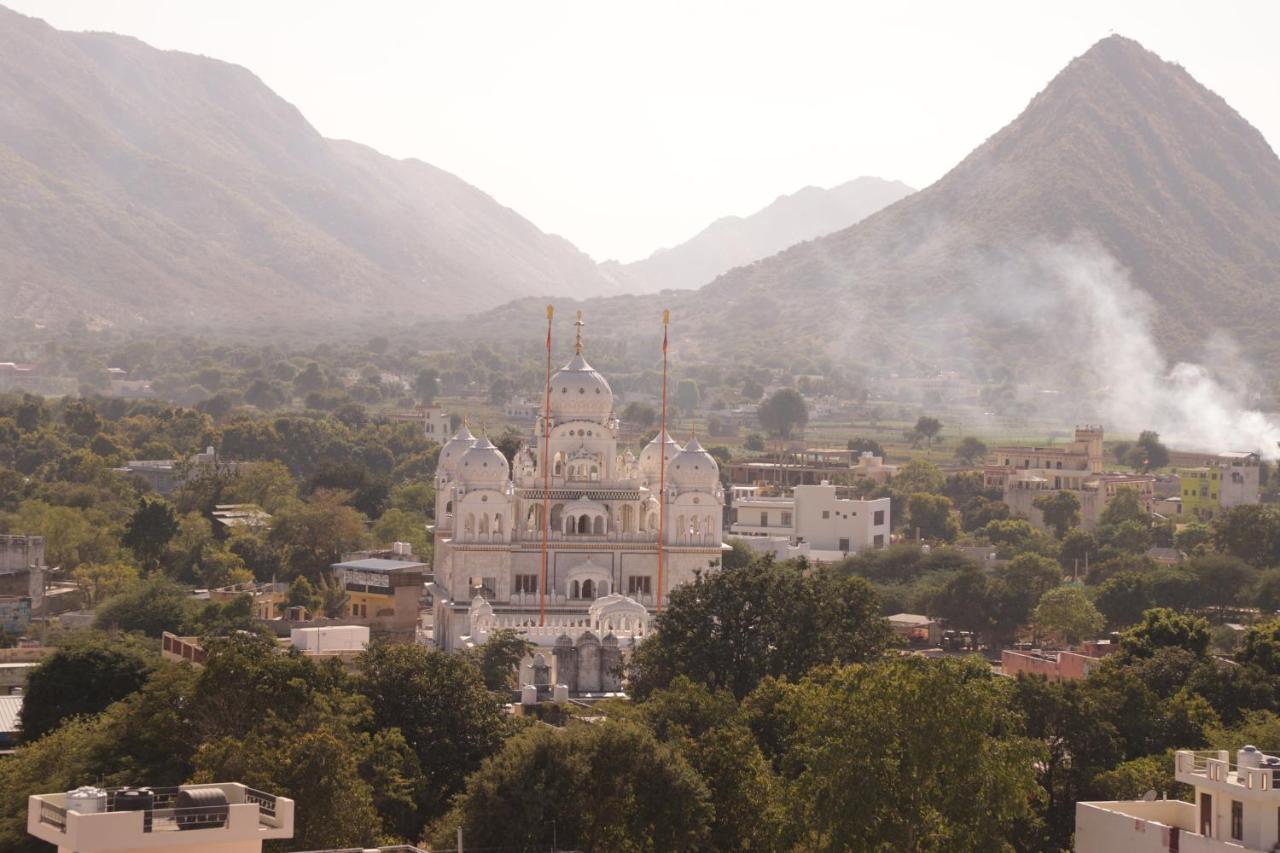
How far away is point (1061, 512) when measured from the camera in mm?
98625

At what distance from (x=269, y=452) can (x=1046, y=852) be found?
86.5 meters

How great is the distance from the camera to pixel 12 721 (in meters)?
43.4

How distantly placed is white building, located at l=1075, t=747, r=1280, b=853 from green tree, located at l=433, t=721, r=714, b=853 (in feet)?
17.0

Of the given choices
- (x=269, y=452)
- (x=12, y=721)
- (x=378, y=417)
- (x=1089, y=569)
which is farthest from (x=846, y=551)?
(x=378, y=417)

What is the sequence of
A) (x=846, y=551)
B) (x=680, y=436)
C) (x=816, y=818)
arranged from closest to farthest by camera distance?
(x=816, y=818) → (x=846, y=551) → (x=680, y=436)

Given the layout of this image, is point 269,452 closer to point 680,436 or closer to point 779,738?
point 680,436

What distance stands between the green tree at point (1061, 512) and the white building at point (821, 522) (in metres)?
10.2

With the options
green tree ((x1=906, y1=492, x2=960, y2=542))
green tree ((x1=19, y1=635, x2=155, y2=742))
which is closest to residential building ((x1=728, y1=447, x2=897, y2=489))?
green tree ((x1=906, y1=492, x2=960, y2=542))

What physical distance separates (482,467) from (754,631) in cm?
1403

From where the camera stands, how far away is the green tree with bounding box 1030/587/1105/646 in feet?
207

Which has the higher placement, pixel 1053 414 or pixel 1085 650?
pixel 1053 414

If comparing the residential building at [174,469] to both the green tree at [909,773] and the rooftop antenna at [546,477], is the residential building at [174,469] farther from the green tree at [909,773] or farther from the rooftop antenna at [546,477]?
the green tree at [909,773]

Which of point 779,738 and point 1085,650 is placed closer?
point 779,738

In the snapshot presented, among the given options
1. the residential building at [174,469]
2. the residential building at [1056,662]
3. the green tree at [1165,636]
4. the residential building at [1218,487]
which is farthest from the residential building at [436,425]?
the green tree at [1165,636]
